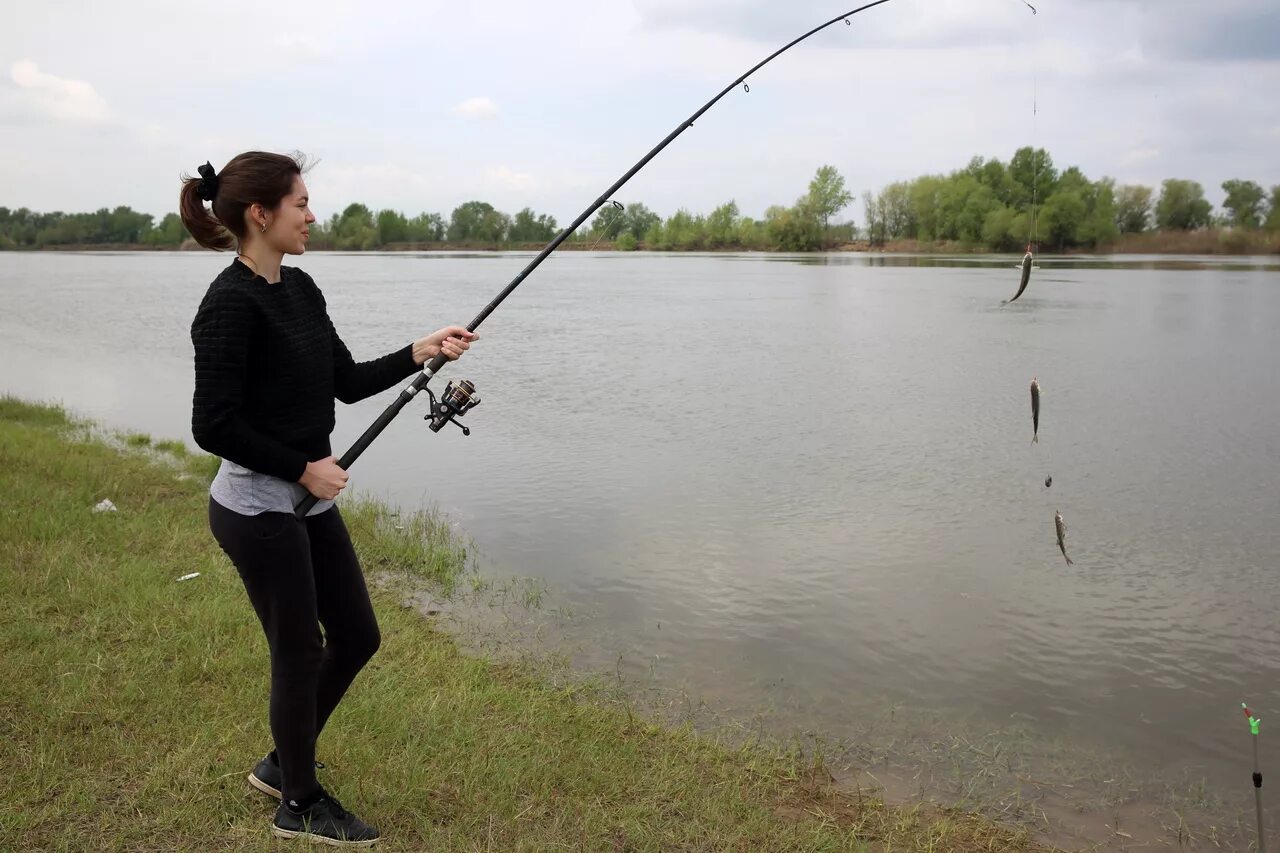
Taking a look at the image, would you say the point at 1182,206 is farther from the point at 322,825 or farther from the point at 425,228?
the point at 425,228

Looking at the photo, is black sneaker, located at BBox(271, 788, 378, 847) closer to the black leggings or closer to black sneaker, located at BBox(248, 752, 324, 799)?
the black leggings

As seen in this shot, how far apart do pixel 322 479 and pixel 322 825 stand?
3.66 ft

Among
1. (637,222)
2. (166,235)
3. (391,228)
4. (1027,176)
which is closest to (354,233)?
(391,228)

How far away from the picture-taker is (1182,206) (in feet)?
165

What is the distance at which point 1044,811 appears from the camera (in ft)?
14.3

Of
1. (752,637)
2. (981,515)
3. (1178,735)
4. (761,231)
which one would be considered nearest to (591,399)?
(981,515)

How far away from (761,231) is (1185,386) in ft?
308

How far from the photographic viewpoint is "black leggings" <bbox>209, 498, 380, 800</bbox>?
268 centimetres

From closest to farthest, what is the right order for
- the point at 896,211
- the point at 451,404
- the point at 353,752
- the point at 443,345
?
1. the point at 443,345
2. the point at 451,404
3. the point at 353,752
4. the point at 896,211

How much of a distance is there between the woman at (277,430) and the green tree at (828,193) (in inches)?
3195

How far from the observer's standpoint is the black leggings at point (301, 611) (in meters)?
2.68

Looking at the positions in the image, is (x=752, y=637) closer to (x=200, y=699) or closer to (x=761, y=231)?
(x=200, y=699)

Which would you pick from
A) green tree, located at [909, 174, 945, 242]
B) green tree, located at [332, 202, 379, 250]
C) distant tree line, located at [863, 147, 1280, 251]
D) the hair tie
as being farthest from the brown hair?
green tree, located at [332, 202, 379, 250]

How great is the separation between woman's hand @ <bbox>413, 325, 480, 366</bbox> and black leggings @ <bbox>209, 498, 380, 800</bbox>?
0.59 metres
